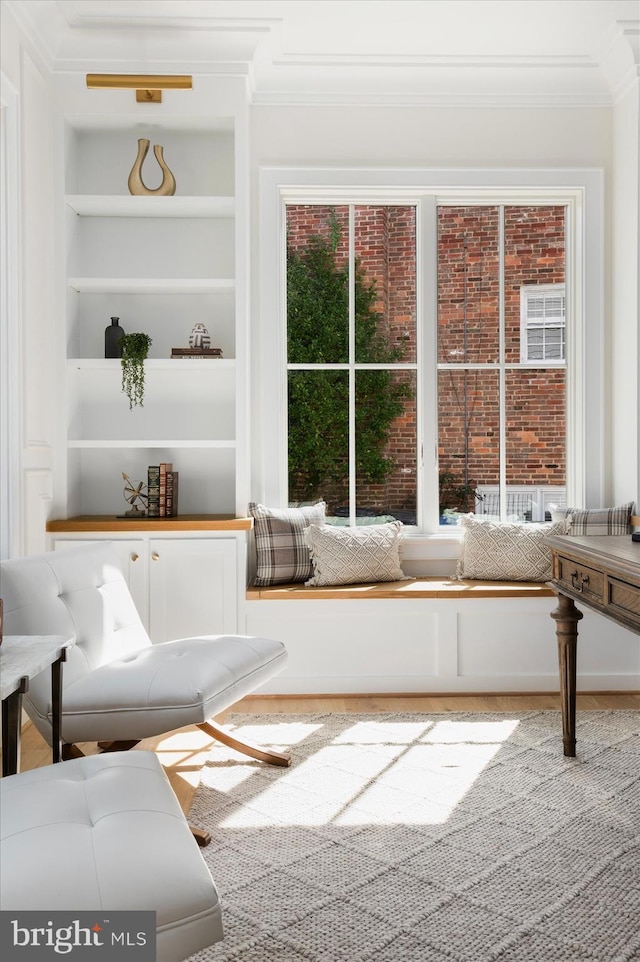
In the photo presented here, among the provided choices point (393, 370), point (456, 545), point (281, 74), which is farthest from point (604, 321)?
point (281, 74)

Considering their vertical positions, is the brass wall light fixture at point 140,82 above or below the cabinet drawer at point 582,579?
above

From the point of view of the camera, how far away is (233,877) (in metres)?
2.04

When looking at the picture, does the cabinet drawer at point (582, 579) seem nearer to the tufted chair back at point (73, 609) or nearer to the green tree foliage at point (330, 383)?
the green tree foliage at point (330, 383)

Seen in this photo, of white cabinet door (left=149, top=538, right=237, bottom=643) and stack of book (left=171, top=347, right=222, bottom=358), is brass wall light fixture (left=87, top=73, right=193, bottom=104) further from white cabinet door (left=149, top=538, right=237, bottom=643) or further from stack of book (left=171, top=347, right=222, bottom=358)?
white cabinet door (left=149, top=538, right=237, bottom=643)

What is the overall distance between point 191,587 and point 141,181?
2.01 metres

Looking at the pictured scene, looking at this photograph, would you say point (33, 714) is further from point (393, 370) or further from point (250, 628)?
point (393, 370)

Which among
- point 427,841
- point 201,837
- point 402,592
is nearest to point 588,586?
point 427,841

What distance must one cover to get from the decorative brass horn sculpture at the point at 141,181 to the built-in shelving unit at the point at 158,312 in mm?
131

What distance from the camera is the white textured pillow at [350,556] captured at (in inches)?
146

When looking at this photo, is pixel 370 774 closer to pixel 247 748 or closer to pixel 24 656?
pixel 247 748

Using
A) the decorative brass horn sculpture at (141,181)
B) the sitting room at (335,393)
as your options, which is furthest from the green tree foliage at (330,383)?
the decorative brass horn sculpture at (141,181)

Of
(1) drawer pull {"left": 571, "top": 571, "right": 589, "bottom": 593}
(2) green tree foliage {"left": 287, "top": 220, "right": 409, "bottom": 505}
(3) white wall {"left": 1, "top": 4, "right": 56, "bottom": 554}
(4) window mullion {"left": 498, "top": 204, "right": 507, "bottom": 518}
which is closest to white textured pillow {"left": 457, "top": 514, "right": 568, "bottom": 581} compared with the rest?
(4) window mullion {"left": 498, "top": 204, "right": 507, "bottom": 518}

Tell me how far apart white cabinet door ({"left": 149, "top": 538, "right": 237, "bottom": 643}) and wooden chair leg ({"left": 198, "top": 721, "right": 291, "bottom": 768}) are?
2.47ft

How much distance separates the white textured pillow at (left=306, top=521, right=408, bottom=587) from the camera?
3.71m
